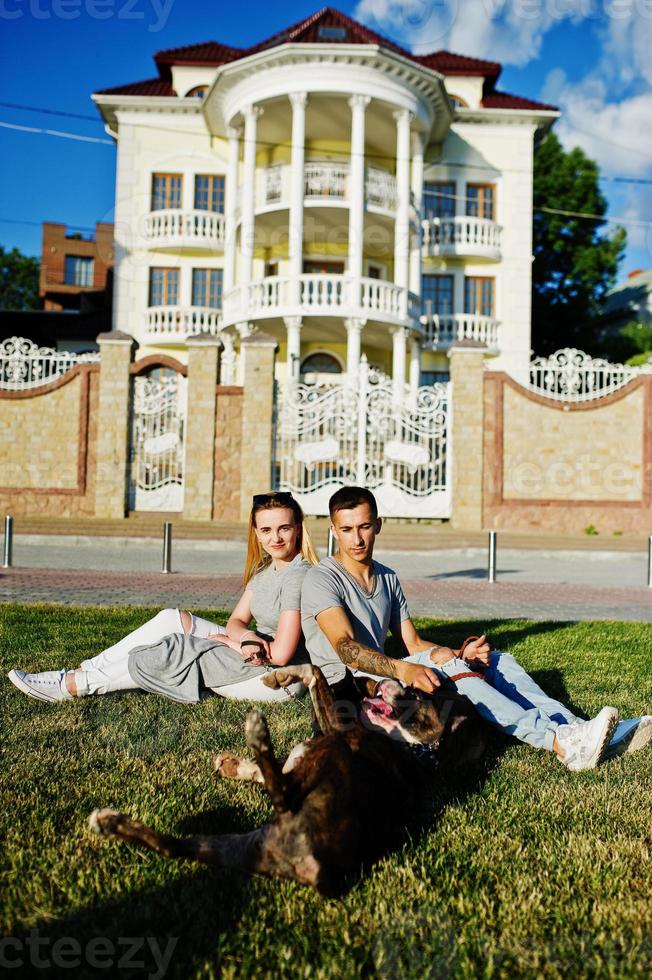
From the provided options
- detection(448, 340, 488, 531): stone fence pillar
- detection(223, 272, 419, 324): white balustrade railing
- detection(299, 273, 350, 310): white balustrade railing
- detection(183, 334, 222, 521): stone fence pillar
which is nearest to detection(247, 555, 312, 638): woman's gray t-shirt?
detection(183, 334, 222, 521): stone fence pillar

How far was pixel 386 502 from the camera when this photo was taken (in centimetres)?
1823

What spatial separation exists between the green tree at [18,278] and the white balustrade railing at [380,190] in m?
36.4

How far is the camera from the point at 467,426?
1792 centimetres

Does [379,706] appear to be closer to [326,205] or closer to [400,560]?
[400,560]

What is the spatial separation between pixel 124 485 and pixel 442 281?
1564cm

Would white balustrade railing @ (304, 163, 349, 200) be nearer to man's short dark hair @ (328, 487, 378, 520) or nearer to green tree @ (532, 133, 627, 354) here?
green tree @ (532, 133, 627, 354)

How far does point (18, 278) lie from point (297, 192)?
3835cm

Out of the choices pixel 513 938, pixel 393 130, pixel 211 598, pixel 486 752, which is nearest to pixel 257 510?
pixel 486 752

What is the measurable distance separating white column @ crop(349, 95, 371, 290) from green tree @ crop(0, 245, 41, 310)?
37419mm

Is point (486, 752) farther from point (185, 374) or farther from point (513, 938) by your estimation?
point (185, 374)

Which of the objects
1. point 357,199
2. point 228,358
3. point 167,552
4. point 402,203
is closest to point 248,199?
point 357,199

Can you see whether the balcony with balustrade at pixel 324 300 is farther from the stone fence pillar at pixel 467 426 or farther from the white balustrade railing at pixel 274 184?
the stone fence pillar at pixel 467 426

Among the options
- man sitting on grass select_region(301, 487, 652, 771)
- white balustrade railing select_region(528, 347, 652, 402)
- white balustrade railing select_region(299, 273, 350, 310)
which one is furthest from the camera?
white balustrade railing select_region(299, 273, 350, 310)

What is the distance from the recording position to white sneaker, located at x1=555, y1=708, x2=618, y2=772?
328cm
